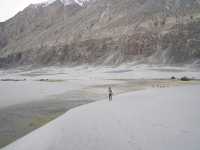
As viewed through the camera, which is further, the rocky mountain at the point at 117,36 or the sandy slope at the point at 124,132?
the rocky mountain at the point at 117,36

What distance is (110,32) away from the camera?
9200 centimetres

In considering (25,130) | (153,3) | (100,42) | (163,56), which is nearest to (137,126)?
(25,130)

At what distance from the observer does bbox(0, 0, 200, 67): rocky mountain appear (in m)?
71.2

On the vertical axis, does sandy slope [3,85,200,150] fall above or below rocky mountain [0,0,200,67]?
below

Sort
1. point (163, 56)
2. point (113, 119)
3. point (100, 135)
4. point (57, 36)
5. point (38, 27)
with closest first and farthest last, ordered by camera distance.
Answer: point (100, 135) < point (113, 119) < point (163, 56) < point (57, 36) < point (38, 27)

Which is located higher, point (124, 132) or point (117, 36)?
point (117, 36)

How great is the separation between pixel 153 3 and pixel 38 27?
237ft

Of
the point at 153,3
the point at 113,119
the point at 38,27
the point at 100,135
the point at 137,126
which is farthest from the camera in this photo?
the point at 38,27

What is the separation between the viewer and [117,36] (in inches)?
3425

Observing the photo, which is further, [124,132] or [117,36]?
[117,36]

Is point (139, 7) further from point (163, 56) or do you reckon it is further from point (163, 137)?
point (163, 137)

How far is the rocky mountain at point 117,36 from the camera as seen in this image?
71250 millimetres

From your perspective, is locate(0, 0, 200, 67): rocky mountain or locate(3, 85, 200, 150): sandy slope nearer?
locate(3, 85, 200, 150): sandy slope

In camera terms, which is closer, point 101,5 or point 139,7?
point 139,7
